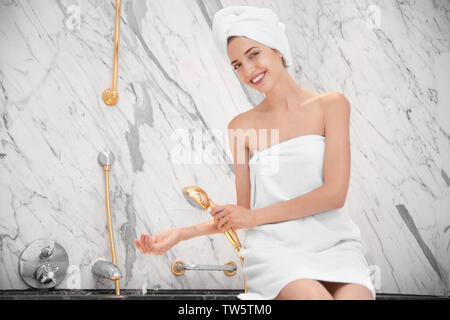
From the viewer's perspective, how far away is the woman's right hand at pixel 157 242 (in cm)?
120

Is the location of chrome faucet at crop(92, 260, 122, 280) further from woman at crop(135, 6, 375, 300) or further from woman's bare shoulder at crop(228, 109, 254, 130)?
woman's bare shoulder at crop(228, 109, 254, 130)

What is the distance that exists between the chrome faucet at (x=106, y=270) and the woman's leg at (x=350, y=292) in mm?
802

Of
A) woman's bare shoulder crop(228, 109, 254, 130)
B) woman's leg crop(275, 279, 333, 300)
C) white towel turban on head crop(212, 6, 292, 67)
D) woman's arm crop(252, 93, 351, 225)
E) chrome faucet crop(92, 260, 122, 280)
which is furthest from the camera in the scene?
chrome faucet crop(92, 260, 122, 280)

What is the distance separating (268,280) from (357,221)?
766 mm

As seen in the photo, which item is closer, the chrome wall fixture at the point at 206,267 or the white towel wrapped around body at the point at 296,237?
the white towel wrapped around body at the point at 296,237

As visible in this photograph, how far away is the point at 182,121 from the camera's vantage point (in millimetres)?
1769

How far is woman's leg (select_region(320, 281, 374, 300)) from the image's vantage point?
104 centimetres

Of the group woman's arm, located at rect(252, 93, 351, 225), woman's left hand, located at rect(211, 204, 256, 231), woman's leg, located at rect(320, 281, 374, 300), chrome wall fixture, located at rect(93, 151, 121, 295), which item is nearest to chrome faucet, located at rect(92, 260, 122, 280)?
chrome wall fixture, located at rect(93, 151, 121, 295)

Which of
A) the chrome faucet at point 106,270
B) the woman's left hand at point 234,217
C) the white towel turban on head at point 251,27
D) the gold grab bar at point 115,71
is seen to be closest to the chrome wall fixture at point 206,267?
the chrome faucet at point 106,270

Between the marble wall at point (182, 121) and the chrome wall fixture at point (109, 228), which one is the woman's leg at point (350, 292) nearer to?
the marble wall at point (182, 121)

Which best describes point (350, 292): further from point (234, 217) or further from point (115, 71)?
point (115, 71)

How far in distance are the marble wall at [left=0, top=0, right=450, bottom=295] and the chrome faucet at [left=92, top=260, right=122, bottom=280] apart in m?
0.05
